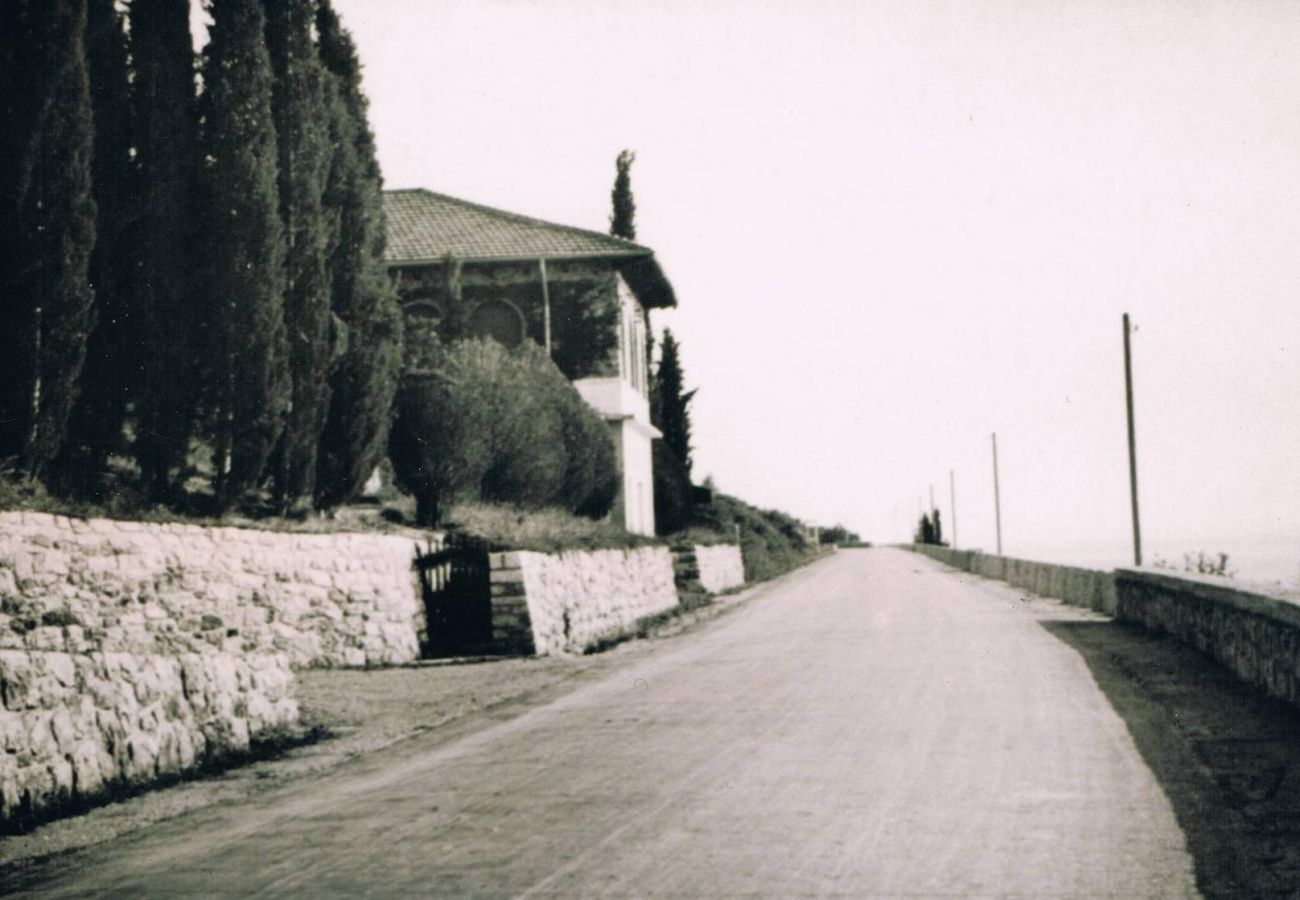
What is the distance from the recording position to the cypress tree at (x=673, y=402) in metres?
54.8

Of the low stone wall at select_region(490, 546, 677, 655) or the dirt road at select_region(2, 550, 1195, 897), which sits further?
the low stone wall at select_region(490, 546, 677, 655)

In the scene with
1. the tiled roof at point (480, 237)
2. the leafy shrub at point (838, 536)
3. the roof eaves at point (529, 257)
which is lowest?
the leafy shrub at point (838, 536)

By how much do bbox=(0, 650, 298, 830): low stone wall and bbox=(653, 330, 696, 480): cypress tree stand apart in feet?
144

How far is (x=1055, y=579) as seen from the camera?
34.2m

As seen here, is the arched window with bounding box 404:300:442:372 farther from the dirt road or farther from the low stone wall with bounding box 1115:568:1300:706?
the dirt road

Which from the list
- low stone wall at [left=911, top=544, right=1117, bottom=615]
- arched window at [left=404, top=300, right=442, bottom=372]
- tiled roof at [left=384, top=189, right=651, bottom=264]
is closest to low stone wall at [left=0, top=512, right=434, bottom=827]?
arched window at [left=404, top=300, right=442, bottom=372]

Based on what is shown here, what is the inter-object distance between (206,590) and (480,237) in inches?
1068

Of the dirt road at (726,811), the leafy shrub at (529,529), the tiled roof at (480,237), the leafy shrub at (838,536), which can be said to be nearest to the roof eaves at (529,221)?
the tiled roof at (480,237)

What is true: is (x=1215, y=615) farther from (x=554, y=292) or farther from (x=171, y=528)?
(x=554, y=292)

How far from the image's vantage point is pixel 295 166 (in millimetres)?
19359

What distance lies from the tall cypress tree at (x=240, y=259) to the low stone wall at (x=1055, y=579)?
15.1 m

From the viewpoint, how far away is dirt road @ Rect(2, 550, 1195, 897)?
6027 millimetres

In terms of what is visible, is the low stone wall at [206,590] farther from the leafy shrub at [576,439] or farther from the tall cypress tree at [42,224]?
the leafy shrub at [576,439]

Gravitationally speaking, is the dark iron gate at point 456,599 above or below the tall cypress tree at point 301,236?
below
